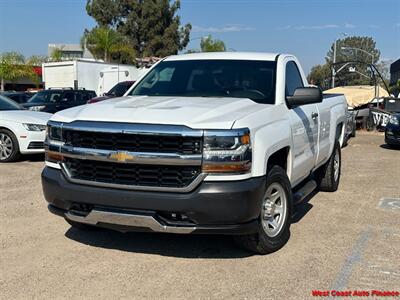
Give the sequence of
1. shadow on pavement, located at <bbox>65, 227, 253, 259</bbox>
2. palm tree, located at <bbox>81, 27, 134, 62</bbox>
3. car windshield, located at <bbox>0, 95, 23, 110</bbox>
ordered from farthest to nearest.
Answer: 1. palm tree, located at <bbox>81, 27, 134, 62</bbox>
2. car windshield, located at <bbox>0, 95, 23, 110</bbox>
3. shadow on pavement, located at <bbox>65, 227, 253, 259</bbox>

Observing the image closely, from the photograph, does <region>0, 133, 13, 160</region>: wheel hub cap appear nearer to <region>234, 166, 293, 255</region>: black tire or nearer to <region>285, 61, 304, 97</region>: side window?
<region>285, 61, 304, 97</region>: side window

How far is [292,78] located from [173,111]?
2129mm

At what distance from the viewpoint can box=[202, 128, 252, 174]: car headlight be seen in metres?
4.01

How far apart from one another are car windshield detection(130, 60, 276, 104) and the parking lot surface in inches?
59.6

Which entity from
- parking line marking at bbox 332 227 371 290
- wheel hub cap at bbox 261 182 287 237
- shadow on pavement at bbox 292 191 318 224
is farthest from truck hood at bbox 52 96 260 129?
shadow on pavement at bbox 292 191 318 224

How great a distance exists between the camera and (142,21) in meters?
60.3

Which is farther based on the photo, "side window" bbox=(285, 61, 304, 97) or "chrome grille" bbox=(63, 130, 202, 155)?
"side window" bbox=(285, 61, 304, 97)

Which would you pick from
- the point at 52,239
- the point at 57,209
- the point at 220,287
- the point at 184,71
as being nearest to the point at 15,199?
the point at 52,239

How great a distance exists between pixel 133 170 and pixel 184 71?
1958 mm

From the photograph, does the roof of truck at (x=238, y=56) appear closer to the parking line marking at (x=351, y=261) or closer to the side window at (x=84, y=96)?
the parking line marking at (x=351, y=261)

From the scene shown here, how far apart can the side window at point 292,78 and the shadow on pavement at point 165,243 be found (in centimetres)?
177

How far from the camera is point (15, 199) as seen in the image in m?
6.87

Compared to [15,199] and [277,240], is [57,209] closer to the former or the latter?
[277,240]

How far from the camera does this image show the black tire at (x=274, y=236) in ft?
14.7
